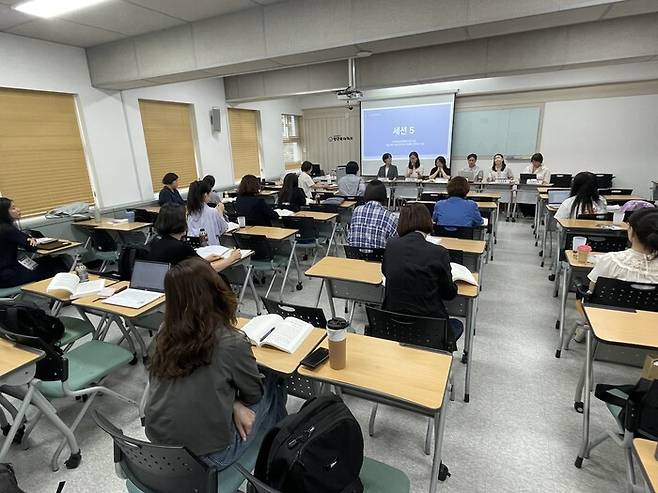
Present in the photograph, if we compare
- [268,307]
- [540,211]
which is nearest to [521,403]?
[268,307]

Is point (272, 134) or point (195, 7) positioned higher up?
point (195, 7)

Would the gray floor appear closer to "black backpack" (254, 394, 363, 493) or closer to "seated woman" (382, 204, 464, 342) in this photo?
"seated woman" (382, 204, 464, 342)

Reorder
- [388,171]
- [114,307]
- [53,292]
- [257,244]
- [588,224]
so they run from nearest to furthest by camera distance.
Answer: [114,307] < [53,292] < [588,224] < [257,244] < [388,171]

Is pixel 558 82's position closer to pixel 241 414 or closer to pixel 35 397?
pixel 241 414

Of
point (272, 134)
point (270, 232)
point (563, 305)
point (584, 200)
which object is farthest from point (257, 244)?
point (272, 134)

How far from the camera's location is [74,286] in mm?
2605

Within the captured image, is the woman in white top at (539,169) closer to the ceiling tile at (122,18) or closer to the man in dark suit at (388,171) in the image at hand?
the man in dark suit at (388,171)

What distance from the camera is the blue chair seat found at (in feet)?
6.33

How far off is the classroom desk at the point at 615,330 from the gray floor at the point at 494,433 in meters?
0.18

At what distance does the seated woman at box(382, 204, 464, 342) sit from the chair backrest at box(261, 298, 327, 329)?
20.1 inches

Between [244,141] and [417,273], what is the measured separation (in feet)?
25.9

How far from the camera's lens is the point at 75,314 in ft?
13.0

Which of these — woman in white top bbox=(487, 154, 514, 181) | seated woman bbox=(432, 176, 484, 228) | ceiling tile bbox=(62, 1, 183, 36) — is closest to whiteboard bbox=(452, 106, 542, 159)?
woman in white top bbox=(487, 154, 514, 181)

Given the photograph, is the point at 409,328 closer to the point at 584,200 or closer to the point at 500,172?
the point at 584,200
